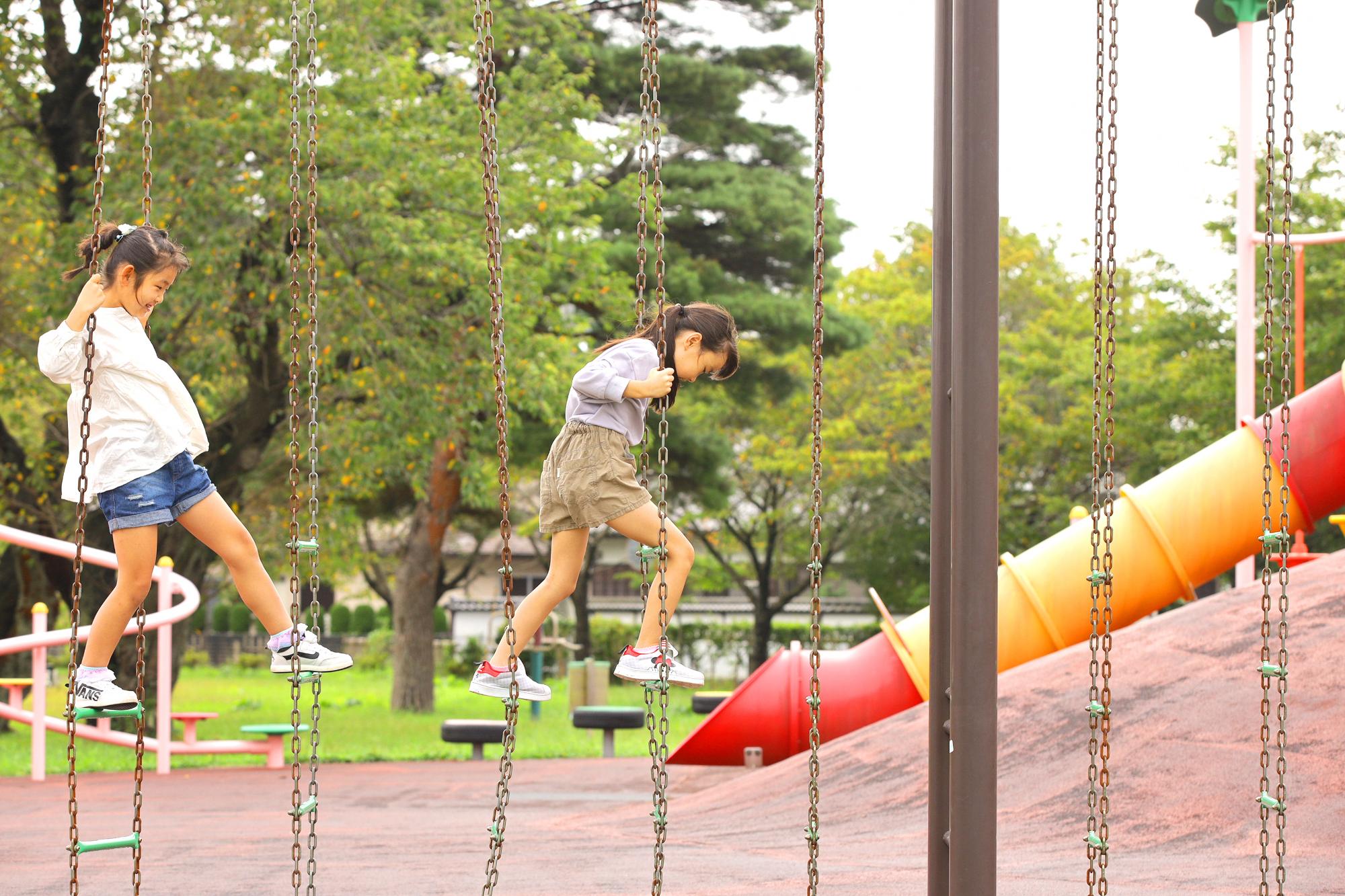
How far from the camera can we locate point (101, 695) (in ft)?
14.4

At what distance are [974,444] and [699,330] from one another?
98 centimetres

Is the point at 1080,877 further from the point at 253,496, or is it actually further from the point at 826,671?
the point at 253,496

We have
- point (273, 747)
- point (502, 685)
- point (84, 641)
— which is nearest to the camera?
point (502, 685)

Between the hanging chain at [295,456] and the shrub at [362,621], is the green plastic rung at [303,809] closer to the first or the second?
the hanging chain at [295,456]

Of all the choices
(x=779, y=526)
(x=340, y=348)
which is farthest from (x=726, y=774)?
(x=779, y=526)

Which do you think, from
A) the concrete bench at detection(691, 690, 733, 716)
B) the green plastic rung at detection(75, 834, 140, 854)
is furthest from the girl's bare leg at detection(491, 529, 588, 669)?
the concrete bench at detection(691, 690, 733, 716)

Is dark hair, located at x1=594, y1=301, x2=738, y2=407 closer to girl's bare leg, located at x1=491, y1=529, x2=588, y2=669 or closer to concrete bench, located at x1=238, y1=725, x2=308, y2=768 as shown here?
girl's bare leg, located at x1=491, y1=529, x2=588, y2=669

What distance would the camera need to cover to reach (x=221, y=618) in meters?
41.0

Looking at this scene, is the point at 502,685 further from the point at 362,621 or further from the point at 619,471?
the point at 362,621

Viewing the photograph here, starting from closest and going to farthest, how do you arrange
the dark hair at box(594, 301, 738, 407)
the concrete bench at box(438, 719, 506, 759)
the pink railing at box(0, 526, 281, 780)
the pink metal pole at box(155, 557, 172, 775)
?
1. the dark hair at box(594, 301, 738, 407)
2. the pink railing at box(0, 526, 281, 780)
3. the pink metal pole at box(155, 557, 172, 775)
4. the concrete bench at box(438, 719, 506, 759)

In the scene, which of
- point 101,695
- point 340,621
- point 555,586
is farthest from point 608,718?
point 340,621

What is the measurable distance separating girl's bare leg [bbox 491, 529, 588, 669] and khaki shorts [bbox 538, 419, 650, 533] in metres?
0.05

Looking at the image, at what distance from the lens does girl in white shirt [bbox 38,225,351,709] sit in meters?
4.29

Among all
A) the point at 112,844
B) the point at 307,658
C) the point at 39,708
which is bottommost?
the point at 39,708
